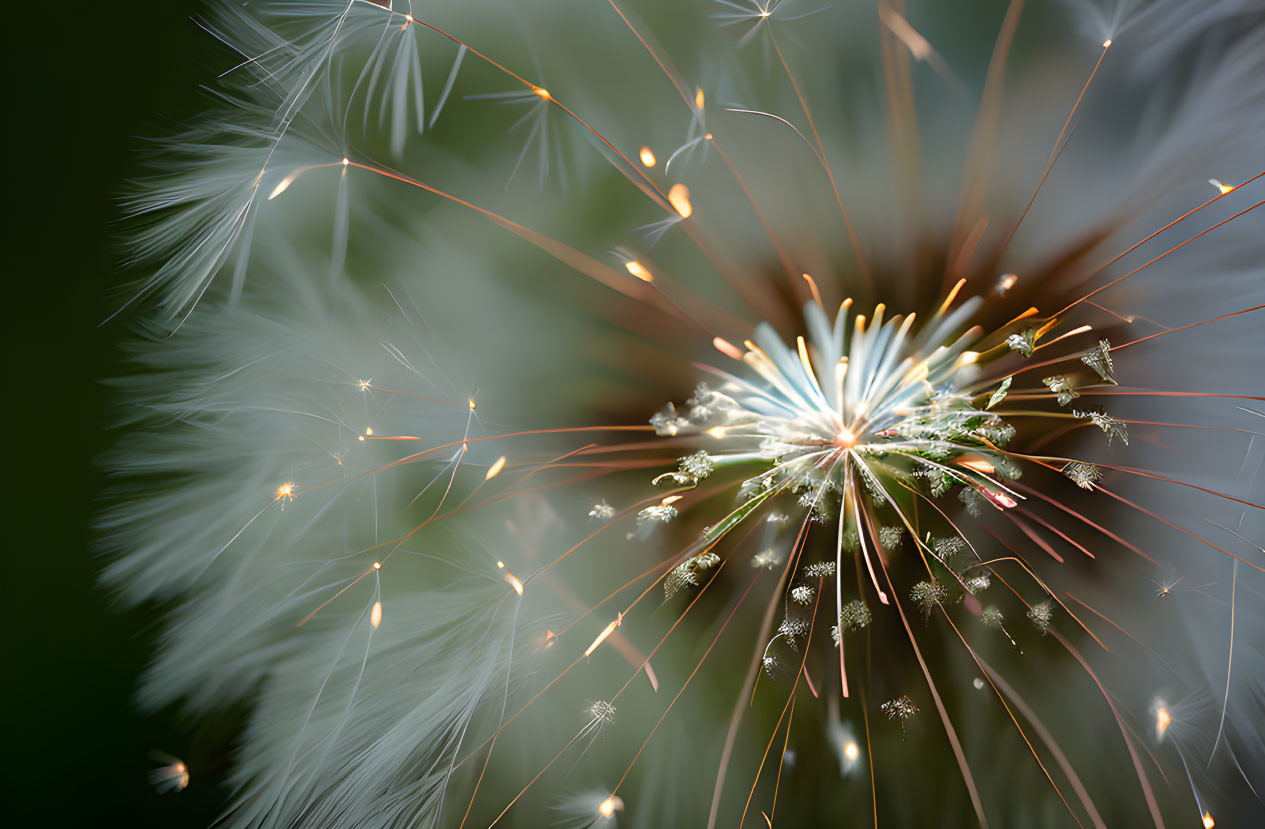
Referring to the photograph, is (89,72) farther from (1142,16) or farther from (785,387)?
(1142,16)

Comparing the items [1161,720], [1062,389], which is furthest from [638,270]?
[1161,720]

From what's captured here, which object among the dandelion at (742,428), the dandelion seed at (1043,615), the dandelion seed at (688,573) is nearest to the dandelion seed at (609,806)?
the dandelion at (742,428)

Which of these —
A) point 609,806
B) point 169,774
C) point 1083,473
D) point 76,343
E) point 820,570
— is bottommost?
point 169,774

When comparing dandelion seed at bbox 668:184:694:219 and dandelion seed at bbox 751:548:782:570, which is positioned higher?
dandelion seed at bbox 668:184:694:219

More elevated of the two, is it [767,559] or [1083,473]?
[1083,473]

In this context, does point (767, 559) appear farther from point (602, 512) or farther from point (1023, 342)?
point (1023, 342)

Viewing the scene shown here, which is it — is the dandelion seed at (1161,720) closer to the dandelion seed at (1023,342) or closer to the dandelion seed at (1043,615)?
the dandelion seed at (1043,615)

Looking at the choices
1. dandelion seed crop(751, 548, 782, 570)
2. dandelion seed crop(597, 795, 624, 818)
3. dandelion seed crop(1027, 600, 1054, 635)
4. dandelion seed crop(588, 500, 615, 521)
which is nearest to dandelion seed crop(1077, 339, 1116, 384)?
dandelion seed crop(1027, 600, 1054, 635)

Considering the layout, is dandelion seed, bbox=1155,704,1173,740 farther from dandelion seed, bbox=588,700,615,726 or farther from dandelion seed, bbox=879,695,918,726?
dandelion seed, bbox=588,700,615,726
